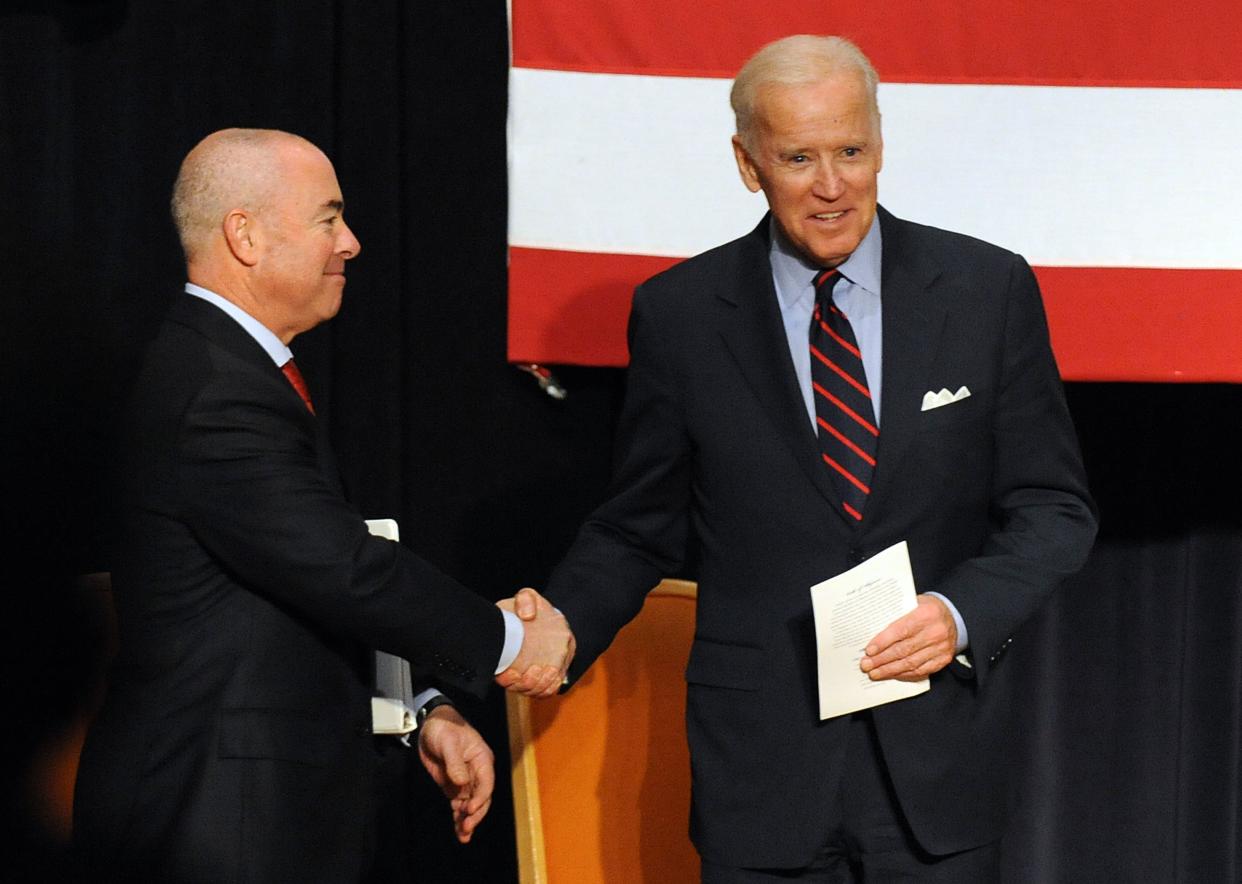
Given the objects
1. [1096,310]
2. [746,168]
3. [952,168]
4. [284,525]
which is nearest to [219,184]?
[284,525]

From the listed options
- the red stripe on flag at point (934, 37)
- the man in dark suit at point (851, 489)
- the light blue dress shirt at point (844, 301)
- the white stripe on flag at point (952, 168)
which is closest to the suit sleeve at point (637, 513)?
the man in dark suit at point (851, 489)

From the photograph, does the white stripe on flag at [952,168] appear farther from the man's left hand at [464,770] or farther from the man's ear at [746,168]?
the man's left hand at [464,770]

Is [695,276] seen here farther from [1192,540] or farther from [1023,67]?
[1192,540]

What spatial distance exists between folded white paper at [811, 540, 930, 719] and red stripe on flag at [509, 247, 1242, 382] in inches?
37.4

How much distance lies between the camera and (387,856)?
2.93 meters

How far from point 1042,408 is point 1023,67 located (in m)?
Answer: 0.94

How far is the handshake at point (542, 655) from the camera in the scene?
2.12 metres

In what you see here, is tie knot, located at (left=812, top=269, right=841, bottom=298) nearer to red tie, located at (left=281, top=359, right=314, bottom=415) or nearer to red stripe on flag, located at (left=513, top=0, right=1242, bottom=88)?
red tie, located at (left=281, top=359, right=314, bottom=415)

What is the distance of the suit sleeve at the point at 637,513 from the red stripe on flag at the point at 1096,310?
58 centimetres

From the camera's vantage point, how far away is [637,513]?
2.10 metres

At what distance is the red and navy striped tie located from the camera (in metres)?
1.86

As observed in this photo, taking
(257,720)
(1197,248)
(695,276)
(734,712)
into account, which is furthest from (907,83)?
(257,720)

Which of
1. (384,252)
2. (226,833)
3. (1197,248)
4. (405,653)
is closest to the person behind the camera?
(226,833)

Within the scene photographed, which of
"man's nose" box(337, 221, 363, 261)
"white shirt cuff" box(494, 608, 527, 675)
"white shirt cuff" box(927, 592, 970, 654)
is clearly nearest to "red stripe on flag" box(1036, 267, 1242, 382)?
"white shirt cuff" box(927, 592, 970, 654)
